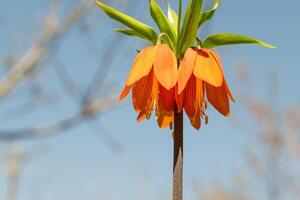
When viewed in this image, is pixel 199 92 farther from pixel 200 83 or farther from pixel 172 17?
pixel 172 17

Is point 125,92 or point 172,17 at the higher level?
point 172,17

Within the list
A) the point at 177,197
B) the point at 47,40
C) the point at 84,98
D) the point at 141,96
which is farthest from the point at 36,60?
the point at 177,197

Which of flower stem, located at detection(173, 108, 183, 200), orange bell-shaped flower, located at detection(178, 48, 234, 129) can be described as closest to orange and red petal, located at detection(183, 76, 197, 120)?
orange bell-shaped flower, located at detection(178, 48, 234, 129)

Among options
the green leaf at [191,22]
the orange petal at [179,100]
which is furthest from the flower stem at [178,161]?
the green leaf at [191,22]

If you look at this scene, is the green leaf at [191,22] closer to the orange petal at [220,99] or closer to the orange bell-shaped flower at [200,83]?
the orange bell-shaped flower at [200,83]

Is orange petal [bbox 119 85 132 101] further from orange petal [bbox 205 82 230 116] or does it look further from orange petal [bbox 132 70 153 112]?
orange petal [bbox 205 82 230 116]

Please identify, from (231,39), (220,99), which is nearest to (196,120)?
(220,99)
